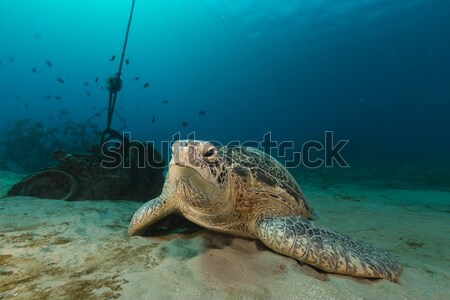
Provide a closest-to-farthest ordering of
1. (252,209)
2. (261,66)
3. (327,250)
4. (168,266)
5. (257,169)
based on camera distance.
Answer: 1. (168,266)
2. (327,250)
3. (252,209)
4. (257,169)
5. (261,66)

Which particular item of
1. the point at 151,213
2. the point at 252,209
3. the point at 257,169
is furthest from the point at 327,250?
the point at 151,213

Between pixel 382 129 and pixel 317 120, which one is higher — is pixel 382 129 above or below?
below

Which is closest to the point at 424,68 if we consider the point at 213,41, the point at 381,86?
the point at 381,86

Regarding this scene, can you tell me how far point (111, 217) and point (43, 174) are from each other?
215cm

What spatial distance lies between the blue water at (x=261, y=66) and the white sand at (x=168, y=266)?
16.8 metres

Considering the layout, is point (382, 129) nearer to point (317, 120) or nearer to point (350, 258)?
point (317, 120)

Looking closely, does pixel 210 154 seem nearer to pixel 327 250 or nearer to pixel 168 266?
pixel 168 266

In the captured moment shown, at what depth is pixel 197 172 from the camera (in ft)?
6.63

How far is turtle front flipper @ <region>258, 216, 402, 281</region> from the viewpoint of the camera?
201 cm

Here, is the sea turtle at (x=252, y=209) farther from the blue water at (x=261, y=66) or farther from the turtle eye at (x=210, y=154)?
the blue water at (x=261, y=66)

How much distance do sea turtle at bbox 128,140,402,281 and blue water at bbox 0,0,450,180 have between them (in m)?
17.0

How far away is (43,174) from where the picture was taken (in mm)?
4684

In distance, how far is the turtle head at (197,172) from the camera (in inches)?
77.2

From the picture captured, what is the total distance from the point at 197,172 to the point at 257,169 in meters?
1.12
